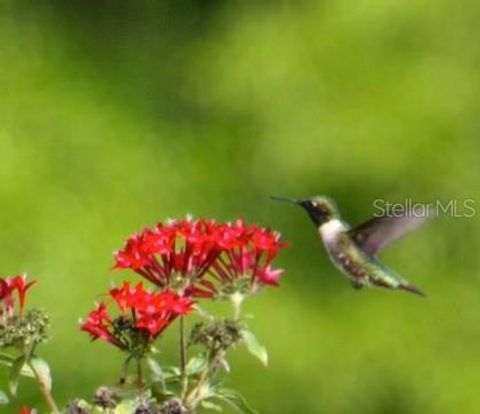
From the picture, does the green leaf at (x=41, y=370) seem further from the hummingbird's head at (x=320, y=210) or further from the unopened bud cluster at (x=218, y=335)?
the hummingbird's head at (x=320, y=210)

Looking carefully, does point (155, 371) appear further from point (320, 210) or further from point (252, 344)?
point (320, 210)

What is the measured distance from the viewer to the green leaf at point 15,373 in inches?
65.3

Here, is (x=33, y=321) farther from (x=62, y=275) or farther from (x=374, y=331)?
(x=374, y=331)

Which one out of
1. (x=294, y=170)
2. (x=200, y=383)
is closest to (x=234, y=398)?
(x=200, y=383)

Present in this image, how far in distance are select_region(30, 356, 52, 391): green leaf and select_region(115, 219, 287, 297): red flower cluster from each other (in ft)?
0.44

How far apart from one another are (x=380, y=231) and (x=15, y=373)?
18.9 inches

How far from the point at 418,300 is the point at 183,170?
631 millimetres

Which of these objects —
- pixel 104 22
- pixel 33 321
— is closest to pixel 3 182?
pixel 104 22

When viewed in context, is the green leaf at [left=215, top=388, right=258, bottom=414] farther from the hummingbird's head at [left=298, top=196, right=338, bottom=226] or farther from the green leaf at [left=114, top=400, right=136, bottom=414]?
the hummingbird's head at [left=298, top=196, right=338, bottom=226]

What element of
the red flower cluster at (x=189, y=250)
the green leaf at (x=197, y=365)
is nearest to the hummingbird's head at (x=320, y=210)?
the red flower cluster at (x=189, y=250)

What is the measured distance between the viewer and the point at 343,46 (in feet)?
12.9

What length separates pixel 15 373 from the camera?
1661mm

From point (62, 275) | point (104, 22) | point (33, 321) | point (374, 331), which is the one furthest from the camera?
point (104, 22)

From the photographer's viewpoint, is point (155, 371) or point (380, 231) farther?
point (380, 231)
